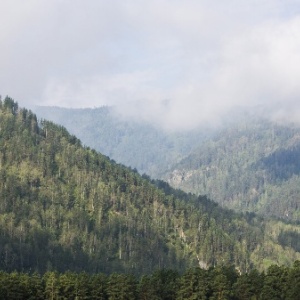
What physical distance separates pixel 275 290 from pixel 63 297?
53637mm

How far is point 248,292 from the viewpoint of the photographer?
486 feet

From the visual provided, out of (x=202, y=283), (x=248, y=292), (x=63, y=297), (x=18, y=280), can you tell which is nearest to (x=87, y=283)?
(x=63, y=297)

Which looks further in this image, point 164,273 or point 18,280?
point 164,273

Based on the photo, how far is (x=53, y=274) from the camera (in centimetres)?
14775

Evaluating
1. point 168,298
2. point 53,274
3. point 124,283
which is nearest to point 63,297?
point 53,274

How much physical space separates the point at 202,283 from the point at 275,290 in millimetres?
18534

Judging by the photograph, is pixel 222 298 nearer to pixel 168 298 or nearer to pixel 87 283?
pixel 168 298

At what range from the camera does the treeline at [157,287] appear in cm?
14525

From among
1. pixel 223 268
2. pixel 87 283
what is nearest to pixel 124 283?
pixel 87 283

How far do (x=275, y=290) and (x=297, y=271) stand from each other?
7.83 metres

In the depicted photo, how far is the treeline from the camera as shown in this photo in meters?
145

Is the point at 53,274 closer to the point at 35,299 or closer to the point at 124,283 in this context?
the point at 35,299

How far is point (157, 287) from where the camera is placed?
15212cm

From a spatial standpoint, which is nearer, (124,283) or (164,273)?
(124,283)
